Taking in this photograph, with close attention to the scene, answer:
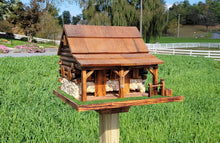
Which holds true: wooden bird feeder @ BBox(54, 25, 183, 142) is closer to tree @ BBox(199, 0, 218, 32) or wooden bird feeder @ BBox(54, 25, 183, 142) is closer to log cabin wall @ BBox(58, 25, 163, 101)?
log cabin wall @ BBox(58, 25, 163, 101)

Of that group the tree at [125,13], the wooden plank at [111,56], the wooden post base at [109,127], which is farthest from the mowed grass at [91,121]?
the tree at [125,13]

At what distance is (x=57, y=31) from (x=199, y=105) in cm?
3142

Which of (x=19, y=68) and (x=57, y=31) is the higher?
(x=57, y=31)

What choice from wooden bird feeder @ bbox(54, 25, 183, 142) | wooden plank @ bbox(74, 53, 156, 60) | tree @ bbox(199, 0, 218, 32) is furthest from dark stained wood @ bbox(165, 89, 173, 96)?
tree @ bbox(199, 0, 218, 32)

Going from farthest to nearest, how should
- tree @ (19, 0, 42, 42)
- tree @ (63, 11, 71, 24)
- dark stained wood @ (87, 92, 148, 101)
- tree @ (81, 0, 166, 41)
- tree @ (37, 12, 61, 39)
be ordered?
tree @ (63, 11, 71, 24) < tree @ (37, 12, 61, 39) < tree @ (19, 0, 42, 42) < tree @ (81, 0, 166, 41) < dark stained wood @ (87, 92, 148, 101)

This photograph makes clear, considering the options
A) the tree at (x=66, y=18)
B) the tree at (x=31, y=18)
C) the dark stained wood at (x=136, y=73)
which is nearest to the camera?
the dark stained wood at (x=136, y=73)

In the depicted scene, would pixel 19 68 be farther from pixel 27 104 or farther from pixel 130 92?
pixel 130 92

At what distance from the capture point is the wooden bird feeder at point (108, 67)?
6.55 feet

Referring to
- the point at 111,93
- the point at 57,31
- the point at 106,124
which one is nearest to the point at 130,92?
the point at 111,93

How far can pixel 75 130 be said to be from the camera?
443 cm

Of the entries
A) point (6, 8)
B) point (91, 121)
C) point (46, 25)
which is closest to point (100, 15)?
point (46, 25)

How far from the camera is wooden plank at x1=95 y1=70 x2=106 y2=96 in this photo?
7.12ft

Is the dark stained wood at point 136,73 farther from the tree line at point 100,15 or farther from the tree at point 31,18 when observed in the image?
the tree at point 31,18

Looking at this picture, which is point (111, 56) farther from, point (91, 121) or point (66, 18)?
point (66, 18)
